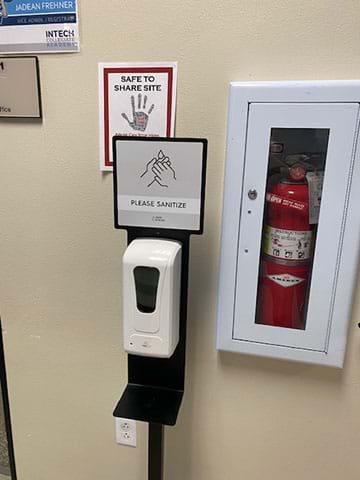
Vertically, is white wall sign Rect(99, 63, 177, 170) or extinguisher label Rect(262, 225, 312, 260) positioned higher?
white wall sign Rect(99, 63, 177, 170)

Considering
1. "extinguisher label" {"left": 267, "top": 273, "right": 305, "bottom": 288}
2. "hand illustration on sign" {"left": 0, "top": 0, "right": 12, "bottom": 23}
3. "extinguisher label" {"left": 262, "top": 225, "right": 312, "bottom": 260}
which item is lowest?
"extinguisher label" {"left": 267, "top": 273, "right": 305, "bottom": 288}

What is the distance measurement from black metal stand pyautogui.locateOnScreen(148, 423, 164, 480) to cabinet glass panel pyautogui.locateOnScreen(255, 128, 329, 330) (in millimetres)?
334

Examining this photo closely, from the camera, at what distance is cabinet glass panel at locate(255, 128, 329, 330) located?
0.77m

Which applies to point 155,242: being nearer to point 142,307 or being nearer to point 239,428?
point 142,307

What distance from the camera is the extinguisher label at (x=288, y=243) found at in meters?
0.81

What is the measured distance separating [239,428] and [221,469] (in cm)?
15

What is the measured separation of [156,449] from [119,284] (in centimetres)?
39

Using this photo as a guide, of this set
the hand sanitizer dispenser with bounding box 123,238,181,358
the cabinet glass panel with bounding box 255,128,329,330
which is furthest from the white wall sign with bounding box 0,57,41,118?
the cabinet glass panel with bounding box 255,128,329,330

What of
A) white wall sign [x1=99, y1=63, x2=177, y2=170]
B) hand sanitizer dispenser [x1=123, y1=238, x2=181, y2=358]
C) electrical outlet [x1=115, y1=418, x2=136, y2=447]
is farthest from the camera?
electrical outlet [x1=115, y1=418, x2=136, y2=447]

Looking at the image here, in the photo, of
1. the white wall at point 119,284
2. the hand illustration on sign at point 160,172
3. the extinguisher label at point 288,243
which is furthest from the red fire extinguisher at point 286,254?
the hand illustration on sign at point 160,172

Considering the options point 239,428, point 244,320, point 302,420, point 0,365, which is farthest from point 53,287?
point 302,420

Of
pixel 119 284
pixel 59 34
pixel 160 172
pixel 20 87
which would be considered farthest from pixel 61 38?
pixel 119 284

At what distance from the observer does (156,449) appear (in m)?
0.85

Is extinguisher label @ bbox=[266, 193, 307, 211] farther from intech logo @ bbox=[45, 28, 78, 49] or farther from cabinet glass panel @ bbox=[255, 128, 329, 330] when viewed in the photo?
intech logo @ bbox=[45, 28, 78, 49]
